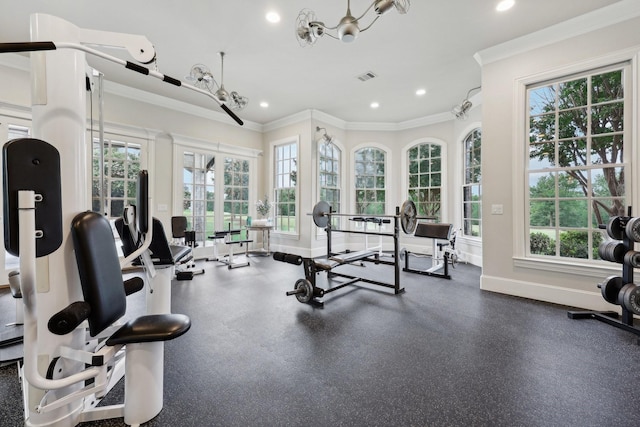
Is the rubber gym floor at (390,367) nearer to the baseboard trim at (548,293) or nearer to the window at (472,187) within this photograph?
the baseboard trim at (548,293)

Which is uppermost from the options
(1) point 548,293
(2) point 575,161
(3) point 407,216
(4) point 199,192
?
(2) point 575,161

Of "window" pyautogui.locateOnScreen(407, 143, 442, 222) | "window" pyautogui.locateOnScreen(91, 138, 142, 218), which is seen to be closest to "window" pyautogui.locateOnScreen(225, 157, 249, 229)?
"window" pyautogui.locateOnScreen(91, 138, 142, 218)

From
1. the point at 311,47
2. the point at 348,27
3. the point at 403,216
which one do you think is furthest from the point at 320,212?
the point at 348,27

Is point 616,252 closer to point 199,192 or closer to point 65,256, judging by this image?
point 65,256

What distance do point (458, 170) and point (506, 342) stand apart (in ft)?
14.6

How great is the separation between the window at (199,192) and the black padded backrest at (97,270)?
461cm

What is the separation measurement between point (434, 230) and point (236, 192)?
4.47 metres

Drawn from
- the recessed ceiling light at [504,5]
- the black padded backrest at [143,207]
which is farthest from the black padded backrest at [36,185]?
the recessed ceiling light at [504,5]

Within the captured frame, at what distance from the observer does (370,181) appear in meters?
7.15

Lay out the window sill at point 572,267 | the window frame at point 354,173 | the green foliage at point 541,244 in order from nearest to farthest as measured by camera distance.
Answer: the window sill at point 572,267, the green foliage at point 541,244, the window frame at point 354,173

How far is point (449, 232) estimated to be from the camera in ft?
15.2

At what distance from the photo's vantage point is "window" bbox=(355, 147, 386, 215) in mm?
7105

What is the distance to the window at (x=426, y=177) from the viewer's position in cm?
645

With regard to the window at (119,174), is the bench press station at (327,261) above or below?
below
